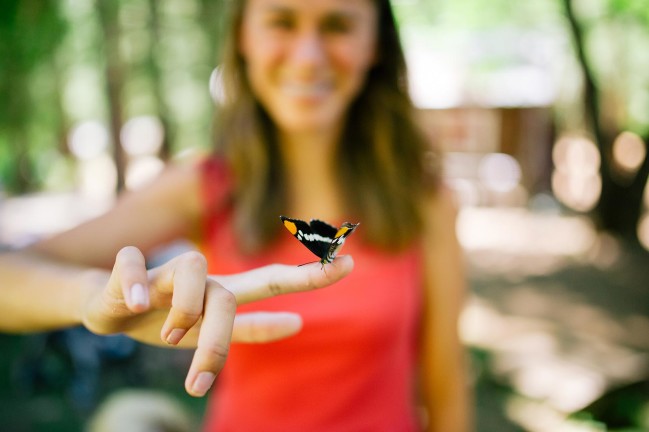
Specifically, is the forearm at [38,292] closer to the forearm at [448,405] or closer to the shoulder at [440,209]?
the shoulder at [440,209]

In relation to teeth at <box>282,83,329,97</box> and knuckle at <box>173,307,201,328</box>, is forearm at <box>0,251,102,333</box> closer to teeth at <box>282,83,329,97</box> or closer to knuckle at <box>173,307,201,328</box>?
knuckle at <box>173,307,201,328</box>

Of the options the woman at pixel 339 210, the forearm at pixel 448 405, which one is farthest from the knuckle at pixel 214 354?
the forearm at pixel 448 405

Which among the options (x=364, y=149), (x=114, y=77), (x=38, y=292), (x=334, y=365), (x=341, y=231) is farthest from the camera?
(x=114, y=77)

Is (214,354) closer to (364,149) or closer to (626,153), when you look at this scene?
(364,149)

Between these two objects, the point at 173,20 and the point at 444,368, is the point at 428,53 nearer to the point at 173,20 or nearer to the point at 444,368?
the point at 173,20

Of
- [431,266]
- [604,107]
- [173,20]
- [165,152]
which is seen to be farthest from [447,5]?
[431,266]

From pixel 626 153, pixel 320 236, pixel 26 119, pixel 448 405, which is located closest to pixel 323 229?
pixel 320 236
